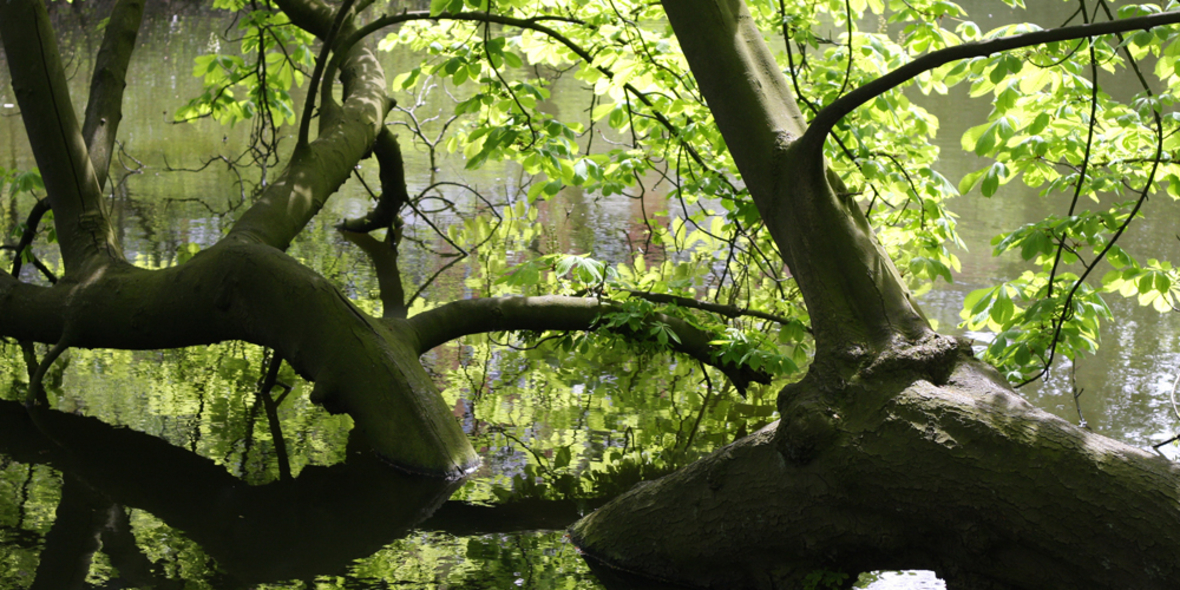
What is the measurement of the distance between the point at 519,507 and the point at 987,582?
1.52 m

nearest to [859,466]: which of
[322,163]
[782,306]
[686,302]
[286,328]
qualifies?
[782,306]

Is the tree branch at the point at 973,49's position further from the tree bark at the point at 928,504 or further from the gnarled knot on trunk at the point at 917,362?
the tree bark at the point at 928,504

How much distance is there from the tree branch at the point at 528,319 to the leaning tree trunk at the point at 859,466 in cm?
129

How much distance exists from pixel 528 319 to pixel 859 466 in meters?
2.05

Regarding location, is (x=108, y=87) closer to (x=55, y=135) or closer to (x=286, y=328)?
(x=55, y=135)

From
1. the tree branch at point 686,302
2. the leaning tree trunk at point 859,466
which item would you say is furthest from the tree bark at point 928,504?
the tree branch at point 686,302

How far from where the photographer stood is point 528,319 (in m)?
4.04

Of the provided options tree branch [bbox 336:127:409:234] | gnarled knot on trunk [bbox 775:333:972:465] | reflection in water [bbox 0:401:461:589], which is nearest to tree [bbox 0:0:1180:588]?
gnarled knot on trunk [bbox 775:333:972:465]

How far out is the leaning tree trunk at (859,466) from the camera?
1.98 meters

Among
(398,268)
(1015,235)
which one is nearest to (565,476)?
(1015,235)

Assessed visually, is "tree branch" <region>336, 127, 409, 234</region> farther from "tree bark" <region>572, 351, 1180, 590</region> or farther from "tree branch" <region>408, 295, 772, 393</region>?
"tree bark" <region>572, 351, 1180, 590</region>

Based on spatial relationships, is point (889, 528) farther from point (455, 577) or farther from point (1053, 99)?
point (1053, 99)

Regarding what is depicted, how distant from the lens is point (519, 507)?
3.15 meters

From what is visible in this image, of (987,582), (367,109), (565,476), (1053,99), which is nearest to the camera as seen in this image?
(987,582)
